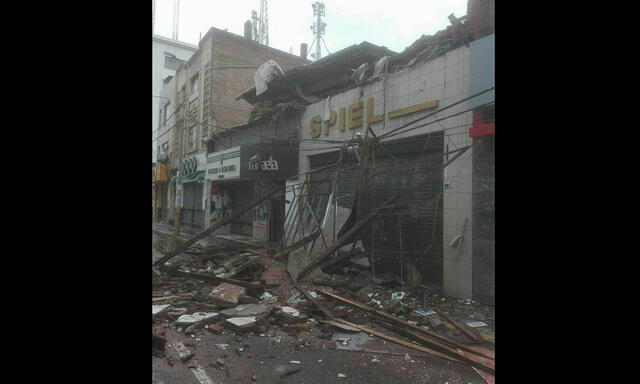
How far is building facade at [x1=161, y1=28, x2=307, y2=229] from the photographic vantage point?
1819 cm

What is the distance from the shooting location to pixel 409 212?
7.65m

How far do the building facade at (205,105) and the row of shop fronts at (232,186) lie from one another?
6 cm

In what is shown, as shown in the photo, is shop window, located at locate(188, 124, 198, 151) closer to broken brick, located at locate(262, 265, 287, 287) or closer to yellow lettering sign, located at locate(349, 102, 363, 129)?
yellow lettering sign, located at locate(349, 102, 363, 129)

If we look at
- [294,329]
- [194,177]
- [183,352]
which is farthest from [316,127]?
[194,177]

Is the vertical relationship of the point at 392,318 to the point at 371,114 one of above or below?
below

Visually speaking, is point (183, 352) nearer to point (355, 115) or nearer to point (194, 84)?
point (355, 115)

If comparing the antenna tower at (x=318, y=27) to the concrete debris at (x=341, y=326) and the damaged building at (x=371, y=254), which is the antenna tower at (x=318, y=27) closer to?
the damaged building at (x=371, y=254)

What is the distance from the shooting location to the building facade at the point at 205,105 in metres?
18.2

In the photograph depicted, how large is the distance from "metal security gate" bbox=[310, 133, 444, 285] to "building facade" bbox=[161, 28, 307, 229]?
35.7ft

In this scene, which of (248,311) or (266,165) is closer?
(248,311)

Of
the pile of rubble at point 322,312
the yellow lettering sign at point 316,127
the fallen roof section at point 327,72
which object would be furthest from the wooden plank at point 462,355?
the fallen roof section at point 327,72

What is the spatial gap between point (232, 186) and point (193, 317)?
12.0 meters

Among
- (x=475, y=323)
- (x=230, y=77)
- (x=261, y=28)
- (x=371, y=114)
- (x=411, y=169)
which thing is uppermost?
(x=261, y=28)

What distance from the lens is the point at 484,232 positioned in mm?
6621
